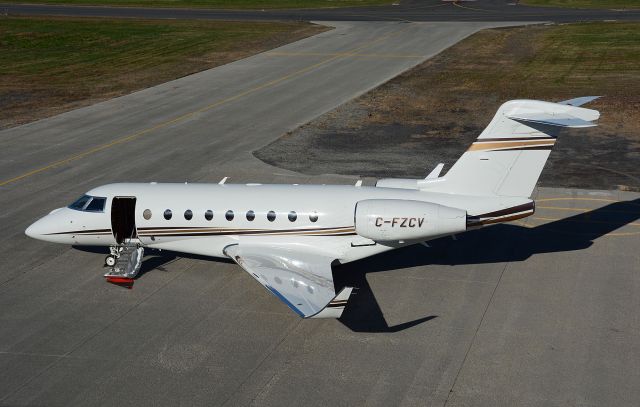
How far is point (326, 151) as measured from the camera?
36.8 metres

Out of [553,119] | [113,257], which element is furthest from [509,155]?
[113,257]

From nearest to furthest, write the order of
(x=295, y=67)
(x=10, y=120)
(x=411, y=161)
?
(x=411, y=161) < (x=10, y=120) < (x=295, y=67)

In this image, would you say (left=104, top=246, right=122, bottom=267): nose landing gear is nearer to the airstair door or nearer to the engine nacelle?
the airstair door

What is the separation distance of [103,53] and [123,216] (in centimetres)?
4306

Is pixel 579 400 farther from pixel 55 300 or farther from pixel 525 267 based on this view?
pixel 55 300

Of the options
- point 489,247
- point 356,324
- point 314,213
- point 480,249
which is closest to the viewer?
point 356,324

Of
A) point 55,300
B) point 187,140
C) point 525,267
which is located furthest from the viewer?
point 187,140

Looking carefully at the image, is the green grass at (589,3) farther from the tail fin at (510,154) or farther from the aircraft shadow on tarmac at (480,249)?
the tail fin at (510,154)

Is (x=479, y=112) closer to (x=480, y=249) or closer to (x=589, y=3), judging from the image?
(x=480, y=249)

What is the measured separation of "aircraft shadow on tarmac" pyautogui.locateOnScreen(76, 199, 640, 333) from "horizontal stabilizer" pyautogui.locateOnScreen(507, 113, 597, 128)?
4.91 metres

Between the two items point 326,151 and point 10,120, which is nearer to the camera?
point 326,151

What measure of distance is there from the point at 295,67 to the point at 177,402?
43.0m

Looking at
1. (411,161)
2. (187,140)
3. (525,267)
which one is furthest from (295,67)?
(525,267)

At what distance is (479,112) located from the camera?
143 feet
